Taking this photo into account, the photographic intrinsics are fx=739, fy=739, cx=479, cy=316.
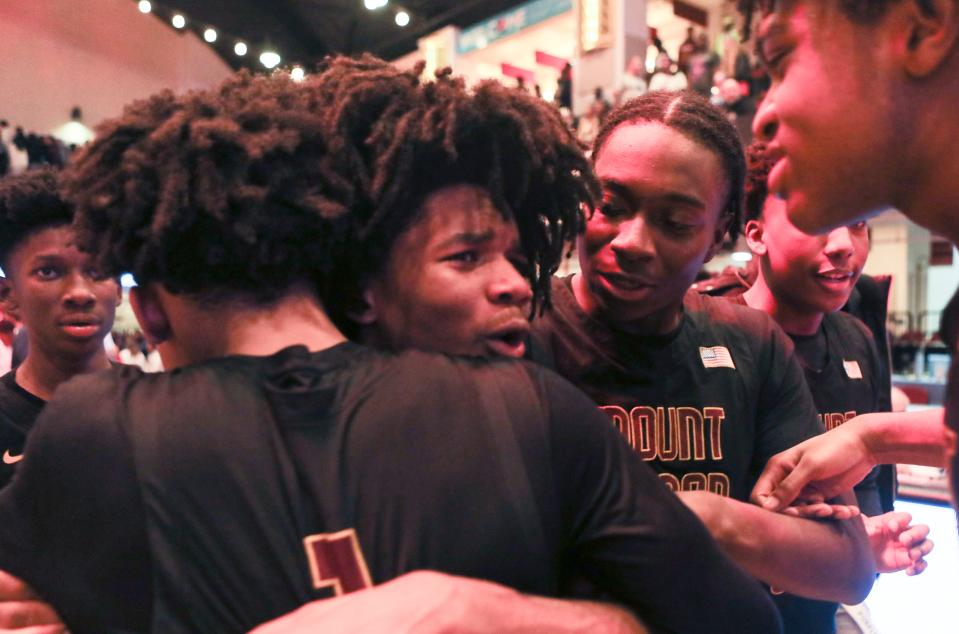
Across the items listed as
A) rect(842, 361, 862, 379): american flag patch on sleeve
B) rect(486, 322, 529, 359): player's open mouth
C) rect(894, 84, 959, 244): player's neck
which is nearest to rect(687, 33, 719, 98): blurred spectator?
rect(842, 361, 862, 379): american flag patch on sleeve

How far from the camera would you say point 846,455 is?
1493 mm

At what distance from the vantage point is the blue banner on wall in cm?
1190

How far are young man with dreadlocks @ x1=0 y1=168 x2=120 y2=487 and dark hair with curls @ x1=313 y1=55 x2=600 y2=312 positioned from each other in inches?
49.6

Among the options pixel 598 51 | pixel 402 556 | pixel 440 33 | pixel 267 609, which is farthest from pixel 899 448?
pixel 440 33

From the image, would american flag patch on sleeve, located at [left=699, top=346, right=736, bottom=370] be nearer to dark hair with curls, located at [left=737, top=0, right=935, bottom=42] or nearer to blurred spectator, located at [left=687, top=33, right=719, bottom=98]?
dark hair with curls, located at [left=737, top=0, right=935, bottom=42]

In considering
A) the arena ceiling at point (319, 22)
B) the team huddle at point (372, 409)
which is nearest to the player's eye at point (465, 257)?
the team huddle at point (372, 409)

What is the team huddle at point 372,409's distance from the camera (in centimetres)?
90

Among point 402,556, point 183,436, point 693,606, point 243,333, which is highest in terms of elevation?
point 243,333

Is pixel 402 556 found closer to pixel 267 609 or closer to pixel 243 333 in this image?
pixel 267 609

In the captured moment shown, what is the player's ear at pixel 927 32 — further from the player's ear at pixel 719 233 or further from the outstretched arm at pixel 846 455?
the player's ear at pixel 719 233

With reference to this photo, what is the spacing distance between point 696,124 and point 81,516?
4.61ft

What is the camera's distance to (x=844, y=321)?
8.25 feet

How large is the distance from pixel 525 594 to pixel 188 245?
682 millimetres

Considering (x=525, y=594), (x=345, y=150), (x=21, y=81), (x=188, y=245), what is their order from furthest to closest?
(x=21, y=81) < (x=345, y=150) < (x=188, y=245) < (x=525, y=594)
